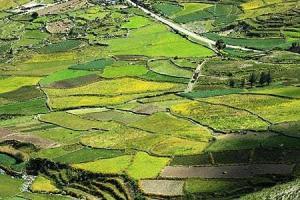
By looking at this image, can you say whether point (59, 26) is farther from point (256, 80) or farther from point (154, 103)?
point (256, 80)

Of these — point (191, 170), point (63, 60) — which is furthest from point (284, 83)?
point (63, 60)

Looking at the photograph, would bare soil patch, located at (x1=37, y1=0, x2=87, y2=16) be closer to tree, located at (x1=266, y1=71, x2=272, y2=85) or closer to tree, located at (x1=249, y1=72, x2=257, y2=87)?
tree, located at (x1=249, y1=72, x2=257, y2=87)

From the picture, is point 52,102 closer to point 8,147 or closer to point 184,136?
point 8,147

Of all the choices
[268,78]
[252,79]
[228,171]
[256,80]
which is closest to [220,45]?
[256,80]

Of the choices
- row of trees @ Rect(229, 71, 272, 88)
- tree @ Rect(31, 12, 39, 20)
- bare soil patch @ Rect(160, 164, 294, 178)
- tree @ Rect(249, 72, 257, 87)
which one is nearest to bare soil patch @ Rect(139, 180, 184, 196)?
bare soil patch @ Rect(160, 164, 294, 178)

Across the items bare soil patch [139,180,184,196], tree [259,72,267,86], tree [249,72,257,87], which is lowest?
tree [249,72,257,87]

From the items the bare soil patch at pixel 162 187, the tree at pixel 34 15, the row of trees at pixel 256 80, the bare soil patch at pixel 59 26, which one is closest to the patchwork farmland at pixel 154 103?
the bare soil patch at pixel 162 187
